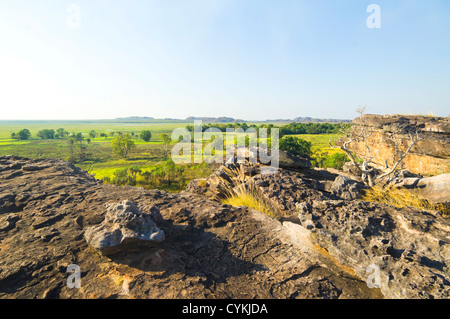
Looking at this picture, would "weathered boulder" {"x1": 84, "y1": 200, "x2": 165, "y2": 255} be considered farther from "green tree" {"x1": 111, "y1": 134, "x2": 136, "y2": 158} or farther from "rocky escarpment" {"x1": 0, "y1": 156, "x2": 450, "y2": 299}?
"green tree" {"x1": 111, "y1": 134, "x2": 136, "y2": 158}

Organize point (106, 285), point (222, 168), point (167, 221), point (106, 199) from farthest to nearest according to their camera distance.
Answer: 1. point (222, 168)
2. point (106, 199)
3. point (167, 221)
4. point (106, 285)

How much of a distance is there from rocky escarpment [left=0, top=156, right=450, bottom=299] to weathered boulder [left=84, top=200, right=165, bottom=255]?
0.06 feet

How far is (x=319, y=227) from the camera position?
3.52 m

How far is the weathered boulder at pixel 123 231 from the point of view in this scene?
3.01 metres

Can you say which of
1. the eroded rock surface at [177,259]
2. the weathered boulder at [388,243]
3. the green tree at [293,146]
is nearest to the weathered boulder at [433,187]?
the weathered boulder at [388,243]

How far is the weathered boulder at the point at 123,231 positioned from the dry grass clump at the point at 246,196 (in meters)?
2.76

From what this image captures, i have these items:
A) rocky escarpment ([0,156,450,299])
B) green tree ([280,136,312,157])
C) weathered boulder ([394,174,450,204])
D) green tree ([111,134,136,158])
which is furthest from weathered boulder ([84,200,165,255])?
green tree ([111,134,136,158])

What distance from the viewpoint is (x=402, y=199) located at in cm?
673

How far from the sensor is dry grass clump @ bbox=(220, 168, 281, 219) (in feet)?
17.5

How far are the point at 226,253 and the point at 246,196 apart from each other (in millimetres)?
2471

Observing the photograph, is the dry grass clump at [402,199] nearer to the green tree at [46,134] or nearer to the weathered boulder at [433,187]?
the weathered boulder at [433,187]
